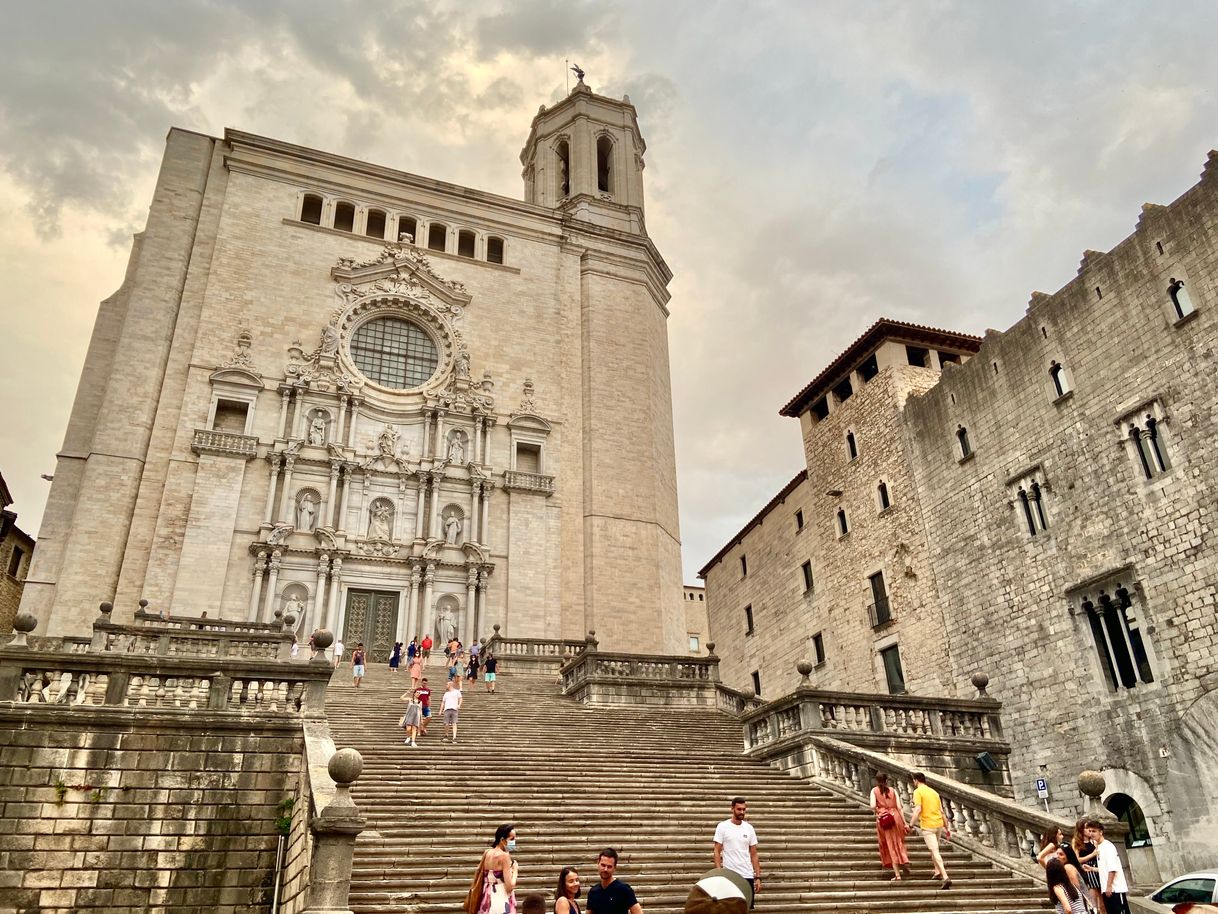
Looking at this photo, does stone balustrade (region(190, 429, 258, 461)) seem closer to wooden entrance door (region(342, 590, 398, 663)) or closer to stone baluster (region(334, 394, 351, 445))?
stone baluster (region(334, 394, 351, 445))

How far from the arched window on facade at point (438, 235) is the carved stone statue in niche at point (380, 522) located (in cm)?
1145

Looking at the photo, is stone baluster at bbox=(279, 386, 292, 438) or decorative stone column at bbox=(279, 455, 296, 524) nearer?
decorative stone column at bbox=(279, 455, 296, 524)

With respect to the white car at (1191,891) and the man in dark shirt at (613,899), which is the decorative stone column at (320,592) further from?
the white car at (1191,891)

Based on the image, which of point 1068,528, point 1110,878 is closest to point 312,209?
point 1068,528

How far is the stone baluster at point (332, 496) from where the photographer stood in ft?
84.7

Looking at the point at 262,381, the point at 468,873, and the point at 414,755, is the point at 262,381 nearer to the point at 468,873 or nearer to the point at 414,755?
the point at 414,755

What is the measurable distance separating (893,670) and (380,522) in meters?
16.5

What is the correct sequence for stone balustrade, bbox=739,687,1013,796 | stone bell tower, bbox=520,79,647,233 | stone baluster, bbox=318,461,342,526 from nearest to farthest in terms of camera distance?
stone balustrade, bbox=739,687,1013,796 < stone baluster, bbox=318,461,342,526 < stone bell tower, bbox=520,79,647,233

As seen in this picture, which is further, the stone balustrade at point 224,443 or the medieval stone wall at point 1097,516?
→ the stone balustrade at point 224,443

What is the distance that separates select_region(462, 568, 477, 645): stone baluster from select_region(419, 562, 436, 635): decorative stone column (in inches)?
39.7

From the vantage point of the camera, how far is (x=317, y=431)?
26922 mm

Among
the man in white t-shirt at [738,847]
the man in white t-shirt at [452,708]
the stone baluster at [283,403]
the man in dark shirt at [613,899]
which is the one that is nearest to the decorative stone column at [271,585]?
the stone baluster at [283,403]

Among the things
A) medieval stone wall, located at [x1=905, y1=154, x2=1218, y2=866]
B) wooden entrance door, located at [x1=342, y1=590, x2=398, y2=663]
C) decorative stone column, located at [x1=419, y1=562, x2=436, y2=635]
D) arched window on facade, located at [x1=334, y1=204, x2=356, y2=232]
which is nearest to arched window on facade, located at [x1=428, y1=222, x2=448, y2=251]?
arched window on facade, located at [x1=334, y1=204, x2=356, y2=232]

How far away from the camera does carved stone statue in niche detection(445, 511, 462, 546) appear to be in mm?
27234
